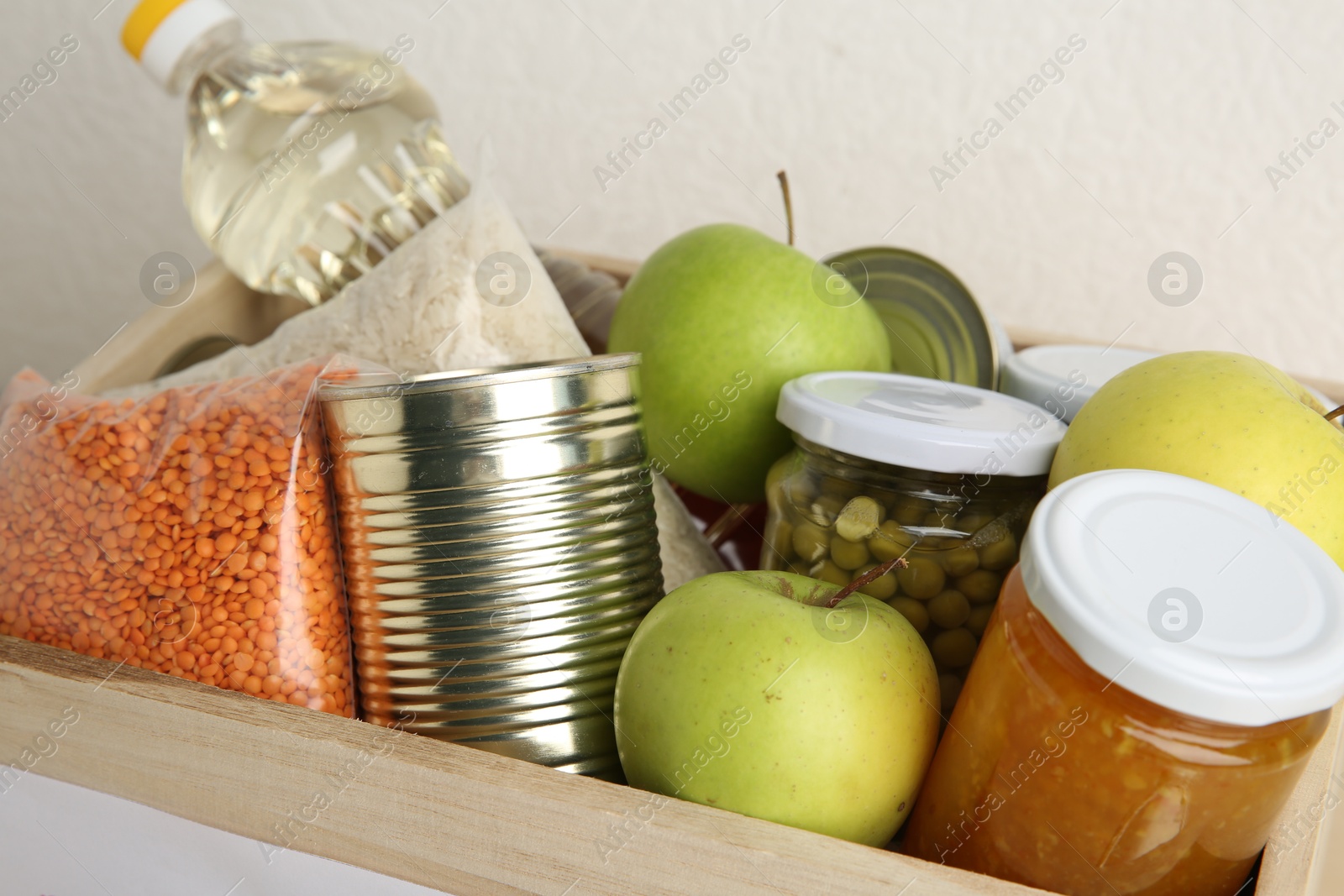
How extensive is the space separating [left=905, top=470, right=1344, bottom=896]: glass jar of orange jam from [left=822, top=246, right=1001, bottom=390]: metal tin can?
275mm

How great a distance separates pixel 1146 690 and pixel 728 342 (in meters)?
0.32

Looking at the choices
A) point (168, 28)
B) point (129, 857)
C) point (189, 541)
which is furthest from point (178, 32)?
point (129, 857)

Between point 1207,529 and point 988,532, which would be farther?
point 988,532

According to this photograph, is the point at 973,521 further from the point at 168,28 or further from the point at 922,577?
the point at 168,28

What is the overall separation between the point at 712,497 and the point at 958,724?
0.89 feet

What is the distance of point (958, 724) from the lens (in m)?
0.46

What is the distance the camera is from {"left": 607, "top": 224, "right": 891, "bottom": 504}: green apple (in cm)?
61

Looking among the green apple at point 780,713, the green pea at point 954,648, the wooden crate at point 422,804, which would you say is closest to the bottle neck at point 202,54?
the wooden crate at point 422,804

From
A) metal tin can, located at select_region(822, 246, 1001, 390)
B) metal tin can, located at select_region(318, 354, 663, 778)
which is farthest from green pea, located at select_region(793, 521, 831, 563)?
metal tin can, located at select_region(822, 246, 1001, 390)

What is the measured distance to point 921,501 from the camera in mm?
522

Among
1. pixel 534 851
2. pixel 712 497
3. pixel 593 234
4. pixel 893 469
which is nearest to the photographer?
pixel 534 851

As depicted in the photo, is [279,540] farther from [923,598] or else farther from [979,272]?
[979,272]

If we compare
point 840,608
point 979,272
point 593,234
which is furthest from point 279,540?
point 979,272

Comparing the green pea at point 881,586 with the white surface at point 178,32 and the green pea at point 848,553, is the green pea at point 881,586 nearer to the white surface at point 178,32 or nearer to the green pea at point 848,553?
the green pea at point 848,553
